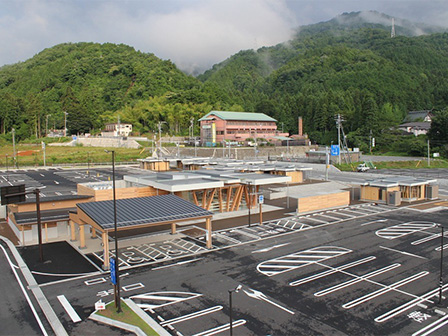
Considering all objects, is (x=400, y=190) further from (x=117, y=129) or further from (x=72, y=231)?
(x=117, y=129)

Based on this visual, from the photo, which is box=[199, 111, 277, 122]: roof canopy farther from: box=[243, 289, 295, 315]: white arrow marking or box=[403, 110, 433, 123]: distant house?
box=[243, 289, 295, 315]: white arrow marking

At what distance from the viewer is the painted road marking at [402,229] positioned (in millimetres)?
22359

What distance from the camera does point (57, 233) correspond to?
22281 millimetres

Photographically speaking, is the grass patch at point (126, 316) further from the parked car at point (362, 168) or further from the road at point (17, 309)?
the parked car at point (362, 168)

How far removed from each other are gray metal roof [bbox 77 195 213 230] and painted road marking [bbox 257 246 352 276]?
4574mm

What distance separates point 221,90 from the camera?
12612cm

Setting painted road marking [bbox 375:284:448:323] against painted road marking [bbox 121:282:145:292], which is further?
painted road marking [bbox 121:282:145:292]

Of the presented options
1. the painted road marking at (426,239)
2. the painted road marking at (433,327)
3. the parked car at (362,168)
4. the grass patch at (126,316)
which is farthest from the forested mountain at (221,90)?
the grass patch at (126,316)

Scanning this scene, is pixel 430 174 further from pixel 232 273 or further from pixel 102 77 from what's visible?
pixel 102 77

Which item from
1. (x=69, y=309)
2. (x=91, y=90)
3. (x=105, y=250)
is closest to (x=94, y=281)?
(x=105, y=250)

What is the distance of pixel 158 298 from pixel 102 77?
473 feet

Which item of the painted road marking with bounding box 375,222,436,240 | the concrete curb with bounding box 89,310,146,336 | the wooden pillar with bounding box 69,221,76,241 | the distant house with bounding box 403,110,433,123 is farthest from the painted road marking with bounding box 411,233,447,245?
the distant house with bounding box 403,110,433,123

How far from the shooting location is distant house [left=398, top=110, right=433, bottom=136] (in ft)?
309

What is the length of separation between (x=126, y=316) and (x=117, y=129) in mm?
92600
